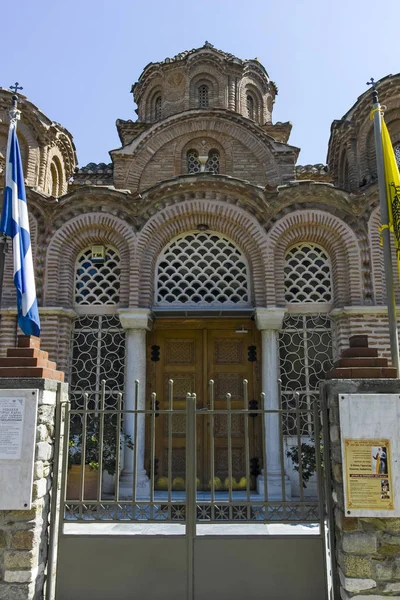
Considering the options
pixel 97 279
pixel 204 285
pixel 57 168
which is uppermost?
pixel 57 168

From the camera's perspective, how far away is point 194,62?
44.6 ft

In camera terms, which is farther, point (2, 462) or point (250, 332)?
point (250, 332)

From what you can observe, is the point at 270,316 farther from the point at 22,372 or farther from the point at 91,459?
the point at 22,372

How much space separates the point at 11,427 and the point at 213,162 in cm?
819

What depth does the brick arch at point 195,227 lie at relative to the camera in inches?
324

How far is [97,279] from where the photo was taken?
8594 mm

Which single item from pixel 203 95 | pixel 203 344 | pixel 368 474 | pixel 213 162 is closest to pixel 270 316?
pixel 203 344

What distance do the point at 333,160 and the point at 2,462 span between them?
31.7 feet

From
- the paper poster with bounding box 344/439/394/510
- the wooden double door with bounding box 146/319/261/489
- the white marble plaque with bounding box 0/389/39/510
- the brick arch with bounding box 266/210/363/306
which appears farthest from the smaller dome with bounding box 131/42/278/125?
the paper poster with bounding box 344/439/394/510

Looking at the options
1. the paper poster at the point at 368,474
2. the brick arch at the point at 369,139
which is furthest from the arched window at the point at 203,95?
the paper poster at the point at 368,474

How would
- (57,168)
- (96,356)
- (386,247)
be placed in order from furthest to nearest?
1. (57,168)
2. (96,356)
3. (386,247)

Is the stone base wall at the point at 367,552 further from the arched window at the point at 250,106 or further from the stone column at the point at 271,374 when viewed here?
the arched window at the point at 250,106

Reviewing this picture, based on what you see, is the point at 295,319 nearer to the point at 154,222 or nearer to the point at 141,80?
the point at 154,222

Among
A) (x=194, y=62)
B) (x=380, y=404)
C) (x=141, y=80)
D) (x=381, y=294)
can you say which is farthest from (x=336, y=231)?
(x=141, y=80)
